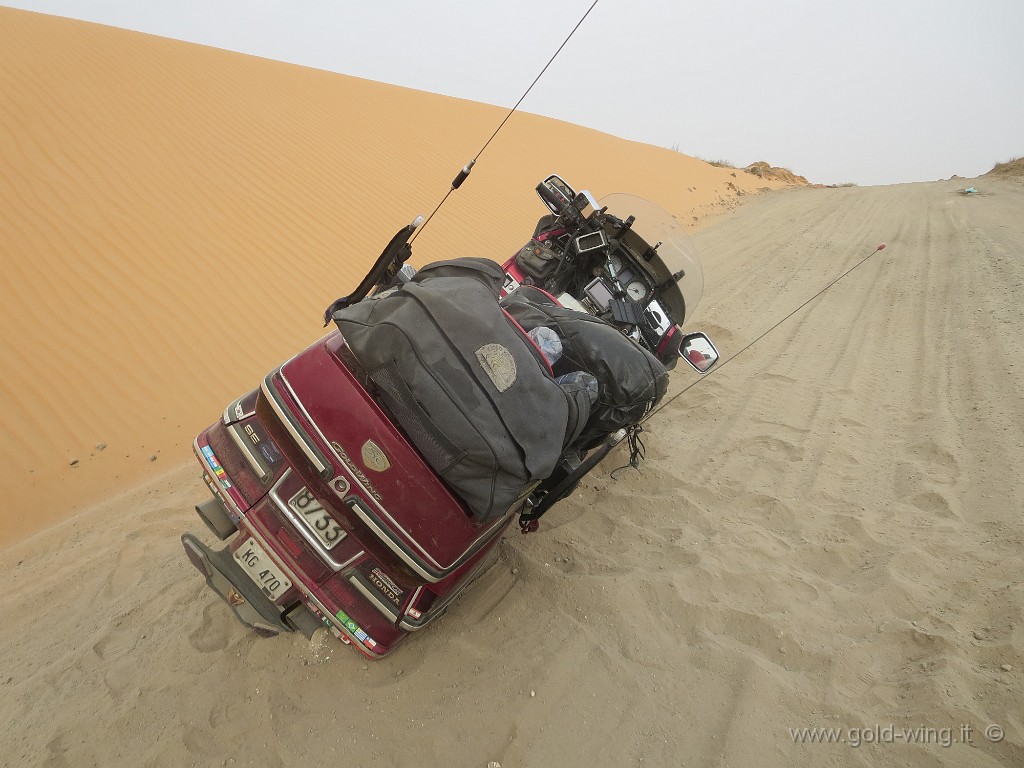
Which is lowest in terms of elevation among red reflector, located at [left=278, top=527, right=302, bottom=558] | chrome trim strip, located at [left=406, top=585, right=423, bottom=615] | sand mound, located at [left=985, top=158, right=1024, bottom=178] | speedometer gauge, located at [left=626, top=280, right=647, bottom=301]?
chrome trim strip, located at [left=406, top=585, right=423, bottom=615]

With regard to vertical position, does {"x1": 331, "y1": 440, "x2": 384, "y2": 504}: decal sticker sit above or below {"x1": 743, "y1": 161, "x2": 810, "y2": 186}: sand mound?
below

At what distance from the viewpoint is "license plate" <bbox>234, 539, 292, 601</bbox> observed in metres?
2.15

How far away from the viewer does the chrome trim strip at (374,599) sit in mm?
2047

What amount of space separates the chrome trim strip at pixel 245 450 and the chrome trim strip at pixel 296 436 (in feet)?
0.82

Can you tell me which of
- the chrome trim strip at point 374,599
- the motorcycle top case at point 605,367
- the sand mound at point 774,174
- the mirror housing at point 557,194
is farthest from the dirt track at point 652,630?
the sand mound at point 774,174

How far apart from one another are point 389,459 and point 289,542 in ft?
2.02

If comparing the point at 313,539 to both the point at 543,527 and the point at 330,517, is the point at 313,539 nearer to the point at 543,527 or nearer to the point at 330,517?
the point at 330,517

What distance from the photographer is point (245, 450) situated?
2.16m

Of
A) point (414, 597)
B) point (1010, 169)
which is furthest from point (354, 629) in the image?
point (1010, 169)

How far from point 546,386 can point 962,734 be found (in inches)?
82.7

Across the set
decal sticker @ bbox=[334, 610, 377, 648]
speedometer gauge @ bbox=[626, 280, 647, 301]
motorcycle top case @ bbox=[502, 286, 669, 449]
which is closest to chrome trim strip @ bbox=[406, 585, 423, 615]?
decal sticker @ bbox=[334, 610, 377, 648]

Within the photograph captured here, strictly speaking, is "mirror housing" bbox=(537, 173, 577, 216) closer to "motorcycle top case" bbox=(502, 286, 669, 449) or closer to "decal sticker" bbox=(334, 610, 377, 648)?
"motorcycle top case" bbox=(502, 286, 669, 449)

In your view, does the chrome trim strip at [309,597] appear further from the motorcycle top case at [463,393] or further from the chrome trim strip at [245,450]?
the motorcycle top case at [463,393]

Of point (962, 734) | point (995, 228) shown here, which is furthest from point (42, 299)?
point (995, 228)
